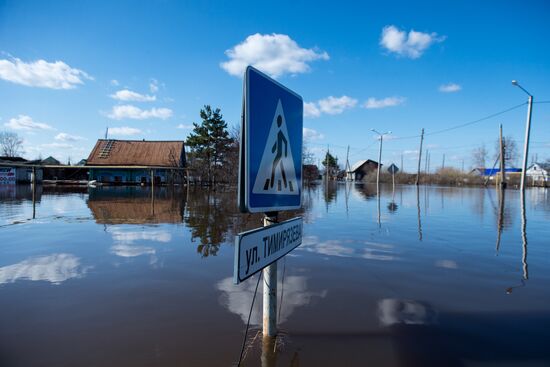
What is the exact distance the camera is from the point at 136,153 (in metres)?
48.9

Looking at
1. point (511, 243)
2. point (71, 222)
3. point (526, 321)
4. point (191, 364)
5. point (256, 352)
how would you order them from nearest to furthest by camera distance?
point (191, 364), point (256, 352), point (526, 321), point (511, 243), point (71, 222)

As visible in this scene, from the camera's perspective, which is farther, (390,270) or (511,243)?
(511,243)

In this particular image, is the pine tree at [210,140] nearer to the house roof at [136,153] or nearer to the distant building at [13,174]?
the house roof at [136,153]

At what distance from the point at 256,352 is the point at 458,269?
4313mm

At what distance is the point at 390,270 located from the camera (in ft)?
18.0

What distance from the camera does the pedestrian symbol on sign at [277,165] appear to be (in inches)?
85.7

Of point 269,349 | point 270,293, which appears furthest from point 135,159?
point 270,293

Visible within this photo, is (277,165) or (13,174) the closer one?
(277,165)

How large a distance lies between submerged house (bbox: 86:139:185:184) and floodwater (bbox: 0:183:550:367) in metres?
40.1

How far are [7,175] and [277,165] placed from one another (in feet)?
186

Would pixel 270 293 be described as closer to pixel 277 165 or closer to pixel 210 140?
pixel 277 165

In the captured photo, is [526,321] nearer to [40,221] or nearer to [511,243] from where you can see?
[511,243]

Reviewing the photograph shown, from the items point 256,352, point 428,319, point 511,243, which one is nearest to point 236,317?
point 256,352

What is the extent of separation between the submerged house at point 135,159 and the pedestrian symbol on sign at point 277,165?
4407 cm
